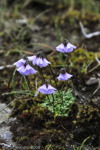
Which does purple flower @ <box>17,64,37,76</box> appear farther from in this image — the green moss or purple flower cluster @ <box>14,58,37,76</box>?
the green moss

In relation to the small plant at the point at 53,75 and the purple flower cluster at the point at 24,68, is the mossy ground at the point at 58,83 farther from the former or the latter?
the purple flower cluster at the point at 24,68

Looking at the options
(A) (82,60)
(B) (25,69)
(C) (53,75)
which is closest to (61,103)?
(C) (53,75)

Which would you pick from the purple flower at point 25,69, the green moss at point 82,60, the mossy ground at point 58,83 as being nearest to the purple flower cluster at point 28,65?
the purple flower at point 25,69

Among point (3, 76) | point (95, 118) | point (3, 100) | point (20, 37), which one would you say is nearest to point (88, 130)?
point (95, 118)

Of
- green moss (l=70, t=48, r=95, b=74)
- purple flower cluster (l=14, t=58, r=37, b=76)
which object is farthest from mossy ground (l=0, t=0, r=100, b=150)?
purple flower cluster (l=14, t=58, r=37, b=76)

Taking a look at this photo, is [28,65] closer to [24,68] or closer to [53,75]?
[24,68]

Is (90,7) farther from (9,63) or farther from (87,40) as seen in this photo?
(9,63)
